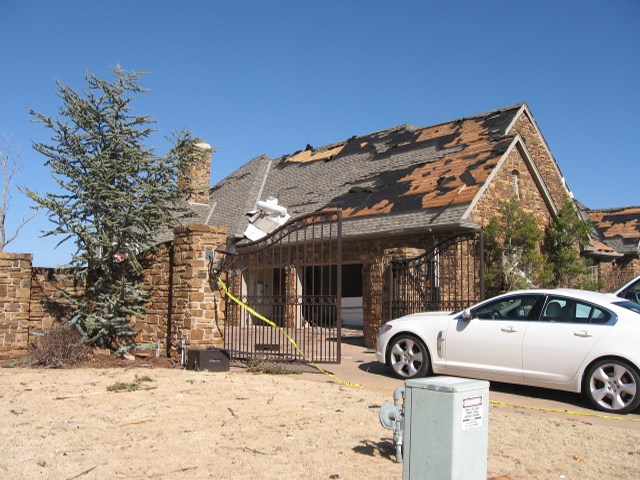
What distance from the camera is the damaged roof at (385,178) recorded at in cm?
1512

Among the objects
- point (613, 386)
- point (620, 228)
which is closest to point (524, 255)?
point (613, 386)

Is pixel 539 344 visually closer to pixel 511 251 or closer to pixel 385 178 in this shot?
pixel 511 251

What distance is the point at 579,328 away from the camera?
310 inches

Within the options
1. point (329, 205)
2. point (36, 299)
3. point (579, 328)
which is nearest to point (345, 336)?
point (329, 205)

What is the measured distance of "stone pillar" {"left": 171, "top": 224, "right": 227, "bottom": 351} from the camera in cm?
1127

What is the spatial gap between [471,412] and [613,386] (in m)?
4.31

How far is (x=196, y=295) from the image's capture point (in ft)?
37.1

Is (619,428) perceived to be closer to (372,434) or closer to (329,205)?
(372,434)

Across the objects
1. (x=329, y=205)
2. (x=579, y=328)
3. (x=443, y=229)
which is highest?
(x=329, y=205)

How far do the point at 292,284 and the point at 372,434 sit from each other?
12332 millimetres

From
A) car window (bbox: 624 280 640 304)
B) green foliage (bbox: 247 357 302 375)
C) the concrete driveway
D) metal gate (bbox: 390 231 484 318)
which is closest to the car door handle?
the concrete driveway

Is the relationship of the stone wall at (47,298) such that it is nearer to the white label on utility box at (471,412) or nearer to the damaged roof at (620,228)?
the white label on utility box at (471,412)

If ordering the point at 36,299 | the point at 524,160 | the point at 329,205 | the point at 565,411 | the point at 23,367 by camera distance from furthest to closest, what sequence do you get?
1. the point at 329,205
2. the point at 524,160
3. the point at 36,299
4. the point at 23,367
5. the point at 565,411

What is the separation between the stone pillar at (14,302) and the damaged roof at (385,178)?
23.8 feet
